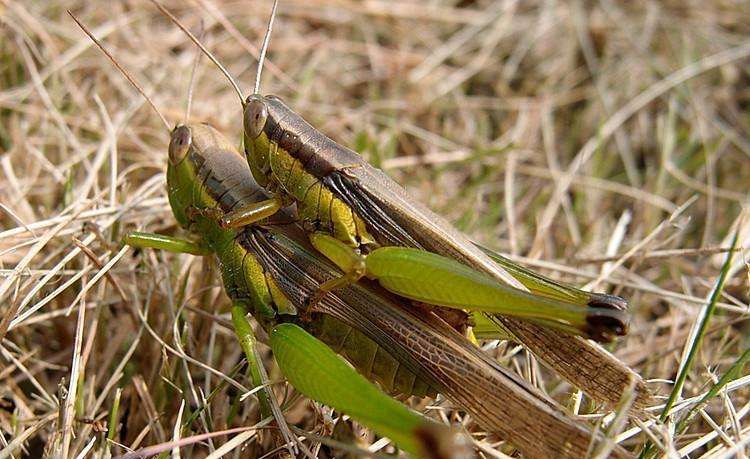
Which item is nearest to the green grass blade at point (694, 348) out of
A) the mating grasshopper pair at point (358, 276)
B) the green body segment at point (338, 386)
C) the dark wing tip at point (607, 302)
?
the mating grasshopper pair at point (358, 276)

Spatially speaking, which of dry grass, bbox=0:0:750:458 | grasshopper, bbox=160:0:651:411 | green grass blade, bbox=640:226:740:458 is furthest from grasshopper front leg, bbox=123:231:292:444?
green grass blade, bbox=640:226:740:458

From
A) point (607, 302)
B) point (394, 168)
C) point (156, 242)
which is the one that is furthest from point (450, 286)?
point (394, 168)

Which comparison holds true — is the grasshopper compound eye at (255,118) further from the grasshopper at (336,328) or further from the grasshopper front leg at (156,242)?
the grasshopper front leg at (156,242)

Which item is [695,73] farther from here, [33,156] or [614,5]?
[33,156]

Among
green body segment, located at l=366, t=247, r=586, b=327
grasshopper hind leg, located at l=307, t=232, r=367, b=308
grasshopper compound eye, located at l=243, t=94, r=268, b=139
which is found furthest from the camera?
grasshopper compound eye, located at l=243, t=94, r=268, b=139

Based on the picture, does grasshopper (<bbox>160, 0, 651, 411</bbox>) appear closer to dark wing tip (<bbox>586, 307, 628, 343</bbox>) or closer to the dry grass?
dark wing tip (<bbox>586, 307, 628, 343</bbox>)

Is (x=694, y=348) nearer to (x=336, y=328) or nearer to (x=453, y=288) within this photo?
(x=453, y=288)

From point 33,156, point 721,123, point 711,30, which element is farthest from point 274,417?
point 711,30
